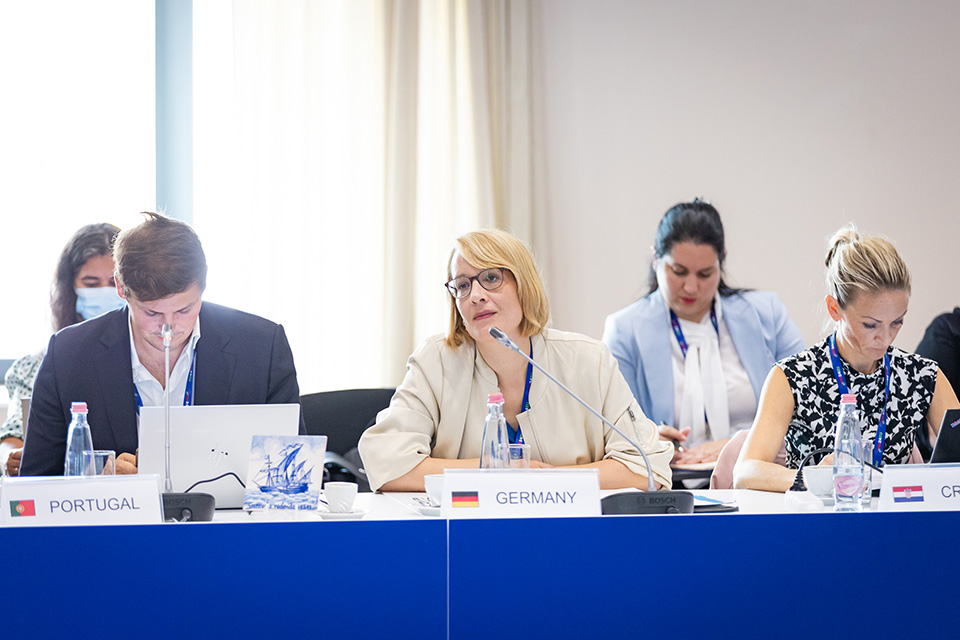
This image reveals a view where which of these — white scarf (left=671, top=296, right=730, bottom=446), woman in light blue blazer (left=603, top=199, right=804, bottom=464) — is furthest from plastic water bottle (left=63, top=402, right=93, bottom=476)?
white scarf (left=671, top=296, right=730, bottom=446)

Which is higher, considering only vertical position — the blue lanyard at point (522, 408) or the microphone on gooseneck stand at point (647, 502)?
the blue lanyard at point (522, 408)

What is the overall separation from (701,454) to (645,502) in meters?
1.74

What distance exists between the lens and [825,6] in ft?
14.0

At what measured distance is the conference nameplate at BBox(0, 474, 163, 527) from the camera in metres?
1.48

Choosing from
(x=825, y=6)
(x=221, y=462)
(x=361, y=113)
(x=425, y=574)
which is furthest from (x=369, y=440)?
(x=825, y=6)

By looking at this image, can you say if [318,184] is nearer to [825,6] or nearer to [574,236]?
[574,236]

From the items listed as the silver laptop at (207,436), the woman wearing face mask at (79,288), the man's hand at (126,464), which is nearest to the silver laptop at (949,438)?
the silver laptop at (207,436)

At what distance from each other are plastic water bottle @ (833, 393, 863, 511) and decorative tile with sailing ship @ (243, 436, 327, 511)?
997 millimetres

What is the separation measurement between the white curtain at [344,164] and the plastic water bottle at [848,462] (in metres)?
2.17

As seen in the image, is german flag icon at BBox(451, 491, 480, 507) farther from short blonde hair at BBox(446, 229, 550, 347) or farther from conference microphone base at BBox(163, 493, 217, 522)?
short blonde hair at BBox(446, 229, 550, 347)

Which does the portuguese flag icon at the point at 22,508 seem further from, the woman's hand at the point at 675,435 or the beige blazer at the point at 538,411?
the woman's hand at the point at 675,435

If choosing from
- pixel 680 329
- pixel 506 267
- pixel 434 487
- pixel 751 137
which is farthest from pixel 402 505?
pixel 751 137

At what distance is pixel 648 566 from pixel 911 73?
12.0ft

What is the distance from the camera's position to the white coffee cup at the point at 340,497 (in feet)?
6.12
